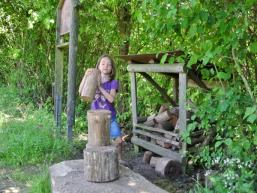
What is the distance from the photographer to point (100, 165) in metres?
4.46

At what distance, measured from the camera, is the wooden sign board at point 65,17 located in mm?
7170

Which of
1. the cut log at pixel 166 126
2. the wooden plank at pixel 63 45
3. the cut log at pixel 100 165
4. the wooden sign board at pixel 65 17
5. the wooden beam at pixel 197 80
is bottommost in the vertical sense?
the cut log at pixel 100 165

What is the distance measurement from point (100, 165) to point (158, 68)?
246 cm

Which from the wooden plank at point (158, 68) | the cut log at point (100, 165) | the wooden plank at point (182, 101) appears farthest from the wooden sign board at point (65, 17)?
the cut log at point (100, 165)

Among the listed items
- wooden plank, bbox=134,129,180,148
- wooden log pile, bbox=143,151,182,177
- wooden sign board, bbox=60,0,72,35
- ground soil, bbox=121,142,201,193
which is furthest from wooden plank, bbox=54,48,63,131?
wooden log pile, bbox=143,151,182,177

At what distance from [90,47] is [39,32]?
5.58ft

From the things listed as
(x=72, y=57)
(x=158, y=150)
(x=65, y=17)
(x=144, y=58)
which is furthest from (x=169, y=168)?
(x=65, y=17)

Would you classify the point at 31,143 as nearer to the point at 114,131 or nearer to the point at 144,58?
the point at 114,131

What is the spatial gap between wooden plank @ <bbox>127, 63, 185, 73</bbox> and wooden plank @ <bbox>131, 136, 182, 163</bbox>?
47.4 inches

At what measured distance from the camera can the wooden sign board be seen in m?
7.17

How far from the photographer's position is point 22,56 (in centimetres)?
1138

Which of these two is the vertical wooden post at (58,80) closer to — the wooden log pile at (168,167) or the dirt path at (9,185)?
the dirt path at (9,185)

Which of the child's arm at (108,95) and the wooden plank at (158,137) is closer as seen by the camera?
the child's arm at (108,95)

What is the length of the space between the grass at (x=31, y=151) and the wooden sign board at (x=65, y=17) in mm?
1697
